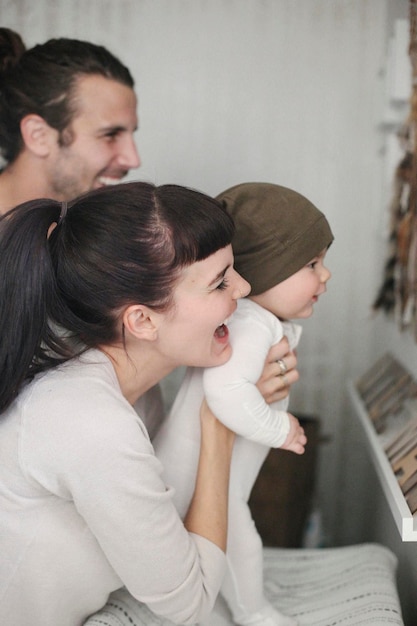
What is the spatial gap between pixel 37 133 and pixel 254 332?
109cm

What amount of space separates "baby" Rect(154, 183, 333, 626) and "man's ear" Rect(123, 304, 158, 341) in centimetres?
26

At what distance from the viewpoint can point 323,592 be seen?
6.41 ft

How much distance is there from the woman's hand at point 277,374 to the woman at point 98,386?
0.25 meters

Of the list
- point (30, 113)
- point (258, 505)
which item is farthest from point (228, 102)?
point (258, 505)

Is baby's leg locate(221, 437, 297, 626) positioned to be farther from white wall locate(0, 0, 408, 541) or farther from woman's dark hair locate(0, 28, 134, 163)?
white wall locate(0, 0, 408, 541)

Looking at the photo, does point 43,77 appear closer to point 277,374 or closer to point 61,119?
point 61,119

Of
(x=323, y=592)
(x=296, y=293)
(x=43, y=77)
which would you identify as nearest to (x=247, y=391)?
(x=296, y=293)

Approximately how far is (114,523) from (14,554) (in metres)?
0.26

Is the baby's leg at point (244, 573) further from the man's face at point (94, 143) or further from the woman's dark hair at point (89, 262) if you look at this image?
the man's face at point (94, 143)

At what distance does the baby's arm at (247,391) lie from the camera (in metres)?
1.66

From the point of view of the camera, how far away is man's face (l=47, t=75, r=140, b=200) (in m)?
2.32

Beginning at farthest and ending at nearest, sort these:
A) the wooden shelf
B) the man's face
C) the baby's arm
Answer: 1. the man's face
2. the baby's arm
3. the wooden shelf

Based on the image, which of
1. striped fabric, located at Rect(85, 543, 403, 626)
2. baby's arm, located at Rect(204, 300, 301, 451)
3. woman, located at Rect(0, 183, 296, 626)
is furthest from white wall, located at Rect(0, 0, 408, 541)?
woman, located at Rect(0, 183, 296, 626)

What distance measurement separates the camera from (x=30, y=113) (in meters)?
2.37
